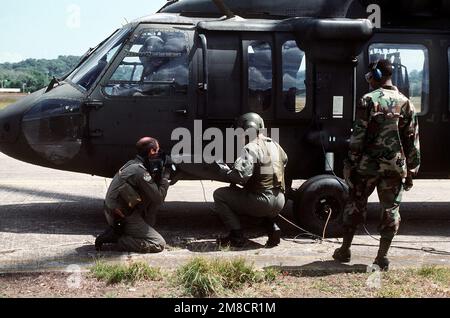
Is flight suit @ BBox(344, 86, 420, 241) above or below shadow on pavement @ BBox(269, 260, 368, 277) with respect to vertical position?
above

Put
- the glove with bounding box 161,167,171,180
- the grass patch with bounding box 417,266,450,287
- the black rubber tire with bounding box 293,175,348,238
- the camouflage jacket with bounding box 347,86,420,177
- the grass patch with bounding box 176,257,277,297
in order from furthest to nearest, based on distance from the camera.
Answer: the black rubber tire with bounding box 293,175,348,238 < the glove with bounding box 161,167,171,180 < the camouflage jacket with bounding box 347,86,420,177 < the grass patch with bounding box 417,266,450,287 < the grass patch with bounding box 176,257,277,297

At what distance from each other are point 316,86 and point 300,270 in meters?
2.69

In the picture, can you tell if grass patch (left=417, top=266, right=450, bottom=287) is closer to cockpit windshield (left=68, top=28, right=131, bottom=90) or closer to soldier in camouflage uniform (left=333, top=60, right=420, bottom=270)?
soldier in camouflage uniform (left=333, top=60, right=420, bottom=270)

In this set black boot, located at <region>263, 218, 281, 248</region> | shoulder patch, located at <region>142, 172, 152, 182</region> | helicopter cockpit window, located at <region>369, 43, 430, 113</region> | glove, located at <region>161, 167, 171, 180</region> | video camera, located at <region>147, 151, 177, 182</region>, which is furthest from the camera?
helicopter cockpit window, located at <region>369, 43, 430, 113</region>

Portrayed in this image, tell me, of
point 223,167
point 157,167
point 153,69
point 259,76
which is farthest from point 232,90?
point 157,167

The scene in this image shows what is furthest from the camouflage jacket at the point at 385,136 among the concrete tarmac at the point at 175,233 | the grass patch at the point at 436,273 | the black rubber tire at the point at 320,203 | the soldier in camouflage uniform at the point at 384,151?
the black rubber tire at the point at 320,203

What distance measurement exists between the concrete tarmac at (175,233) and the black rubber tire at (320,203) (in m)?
0.25

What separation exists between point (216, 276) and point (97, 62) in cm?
366

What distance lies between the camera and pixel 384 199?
5.93 m

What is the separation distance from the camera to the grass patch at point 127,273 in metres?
5.40

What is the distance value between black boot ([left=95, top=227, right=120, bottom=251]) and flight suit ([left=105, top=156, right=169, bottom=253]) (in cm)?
6

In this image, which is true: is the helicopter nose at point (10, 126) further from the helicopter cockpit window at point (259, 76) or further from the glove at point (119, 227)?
the helicopter cockpit window at point (259, 76)

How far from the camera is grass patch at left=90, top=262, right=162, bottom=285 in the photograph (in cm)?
540

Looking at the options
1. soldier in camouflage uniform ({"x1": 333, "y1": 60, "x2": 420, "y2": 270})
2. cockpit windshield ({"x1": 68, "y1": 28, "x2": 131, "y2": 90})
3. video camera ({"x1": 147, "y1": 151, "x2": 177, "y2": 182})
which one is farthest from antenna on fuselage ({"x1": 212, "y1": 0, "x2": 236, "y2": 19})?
soldier in camouflage uniform ({"x1": 333, "y1": 60, "x2": 420, "y2": 270})
